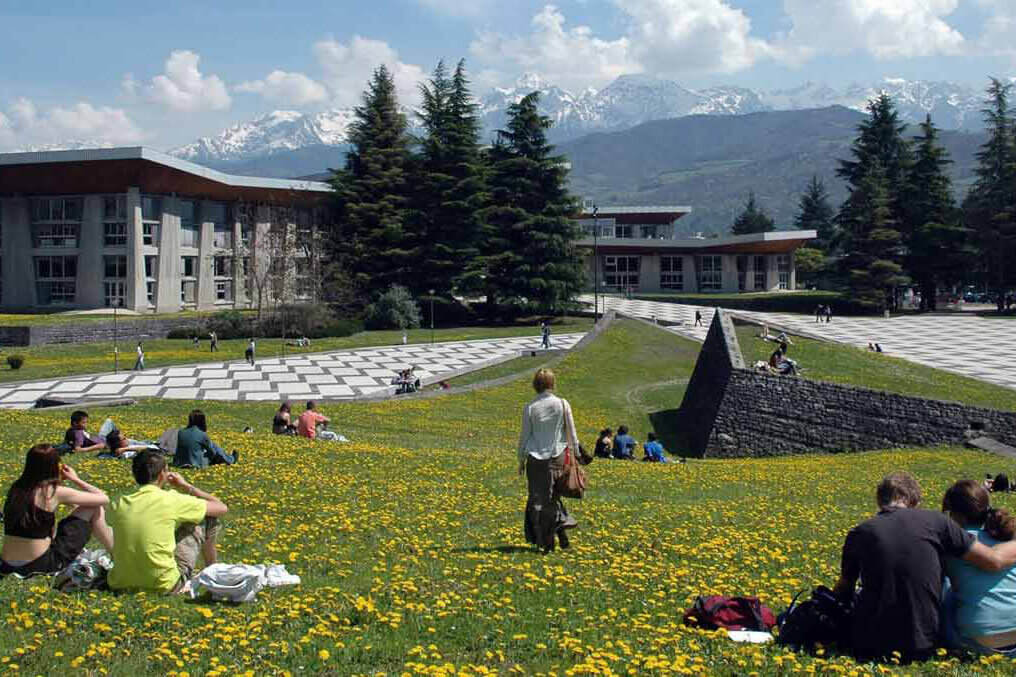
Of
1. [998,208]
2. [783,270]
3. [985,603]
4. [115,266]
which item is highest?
[998,208]

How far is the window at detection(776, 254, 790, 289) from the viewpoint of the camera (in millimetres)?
108062

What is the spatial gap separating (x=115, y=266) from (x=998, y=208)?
77.4 meters

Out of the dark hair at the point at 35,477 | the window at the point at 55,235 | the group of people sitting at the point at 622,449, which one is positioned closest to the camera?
the dark hair at the point at 35,477

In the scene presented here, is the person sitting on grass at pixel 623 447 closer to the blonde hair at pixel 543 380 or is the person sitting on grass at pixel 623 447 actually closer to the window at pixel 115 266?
the blonde hair at pixel 543 380

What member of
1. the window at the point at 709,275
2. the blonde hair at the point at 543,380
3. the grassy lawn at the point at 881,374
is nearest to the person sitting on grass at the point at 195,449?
the blonde hair at the point at 543,380

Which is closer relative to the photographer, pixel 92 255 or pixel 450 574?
pixel 450 574

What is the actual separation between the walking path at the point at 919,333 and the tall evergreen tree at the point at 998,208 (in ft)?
17.1

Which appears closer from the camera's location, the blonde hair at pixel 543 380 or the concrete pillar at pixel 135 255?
the blonde hair at pixel 543 380

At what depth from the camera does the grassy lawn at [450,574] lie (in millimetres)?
6312

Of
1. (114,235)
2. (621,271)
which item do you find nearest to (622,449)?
(114,235)

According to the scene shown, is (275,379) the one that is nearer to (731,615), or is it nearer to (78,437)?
(78,437)

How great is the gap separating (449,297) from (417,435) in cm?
4647

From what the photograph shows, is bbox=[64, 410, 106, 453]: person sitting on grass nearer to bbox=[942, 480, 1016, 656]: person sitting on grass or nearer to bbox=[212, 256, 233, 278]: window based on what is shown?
bbox=[942, 480, 1016, 656]: person sitting on grass

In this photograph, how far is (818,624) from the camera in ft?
22.5
